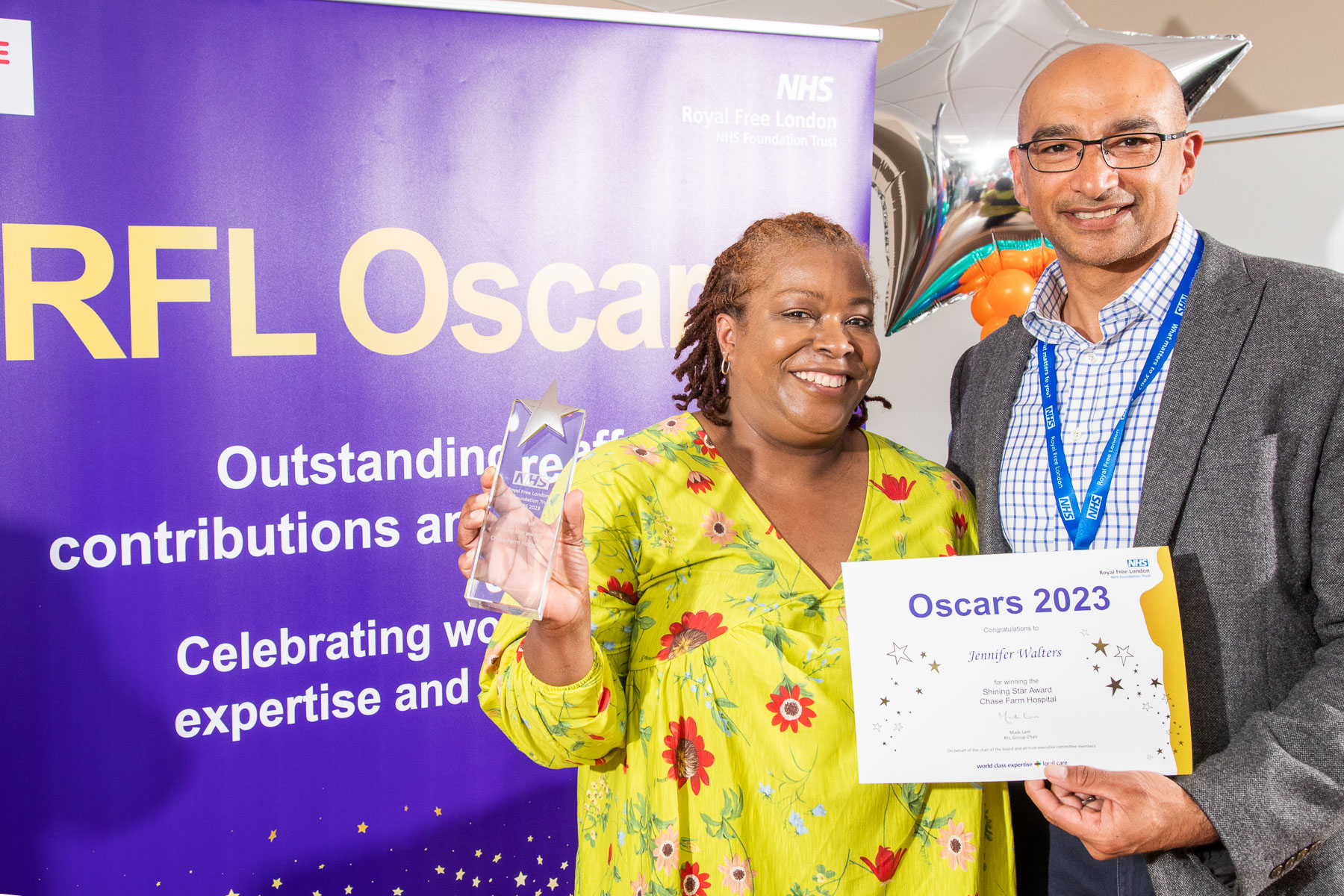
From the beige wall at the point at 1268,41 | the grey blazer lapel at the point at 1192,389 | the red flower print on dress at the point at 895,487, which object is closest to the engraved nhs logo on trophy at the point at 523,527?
the red flower print on dress at the point at 895,487

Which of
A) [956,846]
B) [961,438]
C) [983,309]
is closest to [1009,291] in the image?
[983,309]

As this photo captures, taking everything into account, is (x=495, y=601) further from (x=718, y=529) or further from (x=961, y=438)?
(x=961, y=438)

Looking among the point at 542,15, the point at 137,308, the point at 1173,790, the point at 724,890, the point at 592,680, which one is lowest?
the point at 724,890

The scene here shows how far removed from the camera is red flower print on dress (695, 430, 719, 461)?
158 centimetres

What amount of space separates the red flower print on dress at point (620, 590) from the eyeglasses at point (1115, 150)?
961 mm

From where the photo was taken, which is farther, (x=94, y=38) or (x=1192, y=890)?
(x=94, y=38)

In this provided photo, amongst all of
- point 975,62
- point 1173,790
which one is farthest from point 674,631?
point 975,62

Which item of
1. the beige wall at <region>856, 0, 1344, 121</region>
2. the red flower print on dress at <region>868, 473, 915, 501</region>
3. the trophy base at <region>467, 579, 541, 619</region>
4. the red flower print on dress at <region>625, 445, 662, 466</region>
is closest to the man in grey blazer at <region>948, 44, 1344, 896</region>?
the red flower print on dress at <region>868, 473, 915, 501</region>

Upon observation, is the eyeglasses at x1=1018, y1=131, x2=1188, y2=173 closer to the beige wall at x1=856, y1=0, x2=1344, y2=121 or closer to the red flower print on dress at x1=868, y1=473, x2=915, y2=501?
the red flower print on dress at x1=868, y1=473, x2=915, y2=501

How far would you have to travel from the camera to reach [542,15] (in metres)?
2.20

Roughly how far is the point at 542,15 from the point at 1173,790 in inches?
79.4

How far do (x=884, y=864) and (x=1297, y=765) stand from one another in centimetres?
58

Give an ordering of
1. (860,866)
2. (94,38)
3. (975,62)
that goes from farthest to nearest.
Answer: (975,62) < (94,38) < (860,866)

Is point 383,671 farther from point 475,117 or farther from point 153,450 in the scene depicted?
point 475,117
